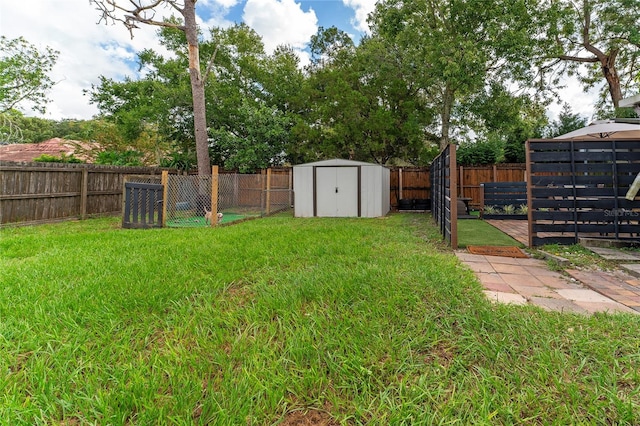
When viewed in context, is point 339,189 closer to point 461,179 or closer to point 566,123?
point 461,179

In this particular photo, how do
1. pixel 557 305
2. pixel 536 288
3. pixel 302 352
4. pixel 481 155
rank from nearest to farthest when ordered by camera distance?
pixel 302 352 → pixel 557 305 → pixel 536 288 → pixel 481 155

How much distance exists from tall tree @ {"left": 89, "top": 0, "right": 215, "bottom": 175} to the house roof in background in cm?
877

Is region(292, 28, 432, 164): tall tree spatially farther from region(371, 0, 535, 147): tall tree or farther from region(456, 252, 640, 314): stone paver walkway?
region(456, 252, 640, 314): stone paver walkway

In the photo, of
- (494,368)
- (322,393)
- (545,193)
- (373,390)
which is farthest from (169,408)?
(545,193)

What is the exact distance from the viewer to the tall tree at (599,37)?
32.2 ft

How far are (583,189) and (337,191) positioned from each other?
5.88 m

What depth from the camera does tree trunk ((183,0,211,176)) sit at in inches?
349

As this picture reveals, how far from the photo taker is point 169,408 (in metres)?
1.21

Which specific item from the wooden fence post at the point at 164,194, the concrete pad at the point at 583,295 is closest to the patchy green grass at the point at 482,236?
the concrete pad at the point at 583,295

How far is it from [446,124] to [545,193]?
29.3ft

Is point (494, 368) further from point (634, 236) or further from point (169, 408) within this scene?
point (634, 236)

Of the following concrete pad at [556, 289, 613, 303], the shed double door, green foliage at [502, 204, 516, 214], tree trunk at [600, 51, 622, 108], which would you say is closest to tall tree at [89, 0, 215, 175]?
the shed double door

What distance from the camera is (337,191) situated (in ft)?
29.7

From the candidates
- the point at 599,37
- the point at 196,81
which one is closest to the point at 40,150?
the point at 196,81
